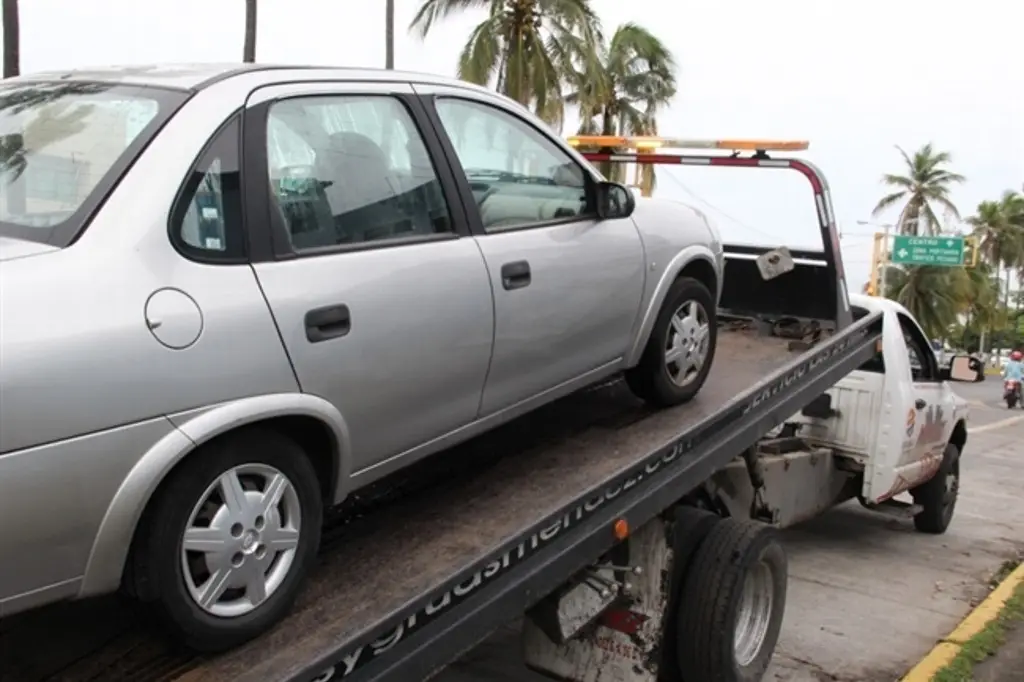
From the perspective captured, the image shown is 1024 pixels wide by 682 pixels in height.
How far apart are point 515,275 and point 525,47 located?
864 inches

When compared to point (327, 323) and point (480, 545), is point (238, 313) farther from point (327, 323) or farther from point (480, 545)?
point (480, 545)

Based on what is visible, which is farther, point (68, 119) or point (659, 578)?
point (659, 578)

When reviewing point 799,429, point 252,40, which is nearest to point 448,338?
point 799,429

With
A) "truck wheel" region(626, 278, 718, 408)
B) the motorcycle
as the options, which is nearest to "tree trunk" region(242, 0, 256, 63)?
"truck wheel" region(626, 278, 718, 408)

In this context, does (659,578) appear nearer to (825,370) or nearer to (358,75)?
(825,370)

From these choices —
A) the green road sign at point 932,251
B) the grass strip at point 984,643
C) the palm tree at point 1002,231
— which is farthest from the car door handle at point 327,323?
the palm tree at point 1002,231

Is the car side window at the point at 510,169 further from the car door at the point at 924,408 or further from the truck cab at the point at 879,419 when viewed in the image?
the car door at the point at 924,408

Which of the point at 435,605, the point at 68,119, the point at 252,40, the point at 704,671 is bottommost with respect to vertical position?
the point at 704,671

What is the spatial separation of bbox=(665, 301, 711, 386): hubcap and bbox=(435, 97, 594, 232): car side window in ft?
2.59

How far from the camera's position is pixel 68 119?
9.52 ft

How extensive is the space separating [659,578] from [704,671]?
483 mm

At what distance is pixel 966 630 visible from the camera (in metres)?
5.92

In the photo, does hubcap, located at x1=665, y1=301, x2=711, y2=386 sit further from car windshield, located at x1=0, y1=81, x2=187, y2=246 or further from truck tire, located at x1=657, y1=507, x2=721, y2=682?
car windshield, located at x1=0, y1=81, x2=187, y2=246

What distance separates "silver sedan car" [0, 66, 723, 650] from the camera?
89.6 inches
